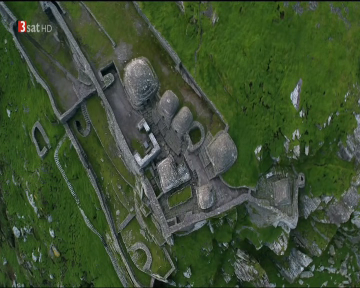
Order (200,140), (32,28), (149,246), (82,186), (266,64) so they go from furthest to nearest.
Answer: (82,186)
(149,246)
(32,28)
(200,140)
(266,64)

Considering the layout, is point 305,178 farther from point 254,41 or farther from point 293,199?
point 254,41

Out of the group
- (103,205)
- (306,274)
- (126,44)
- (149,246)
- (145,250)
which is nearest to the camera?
(126,44)

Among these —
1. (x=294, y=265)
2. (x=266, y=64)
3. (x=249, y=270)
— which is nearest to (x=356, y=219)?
(x=294, y=265)

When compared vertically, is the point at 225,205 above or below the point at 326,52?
below

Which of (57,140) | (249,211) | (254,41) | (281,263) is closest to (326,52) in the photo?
(254,41)

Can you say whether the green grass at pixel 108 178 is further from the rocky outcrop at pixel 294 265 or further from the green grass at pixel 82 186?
the rocky outcrop at pixel 294 265

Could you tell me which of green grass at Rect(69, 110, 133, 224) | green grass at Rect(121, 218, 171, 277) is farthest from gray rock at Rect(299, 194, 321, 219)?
green grass at Rect(69, 110, 133, 224)

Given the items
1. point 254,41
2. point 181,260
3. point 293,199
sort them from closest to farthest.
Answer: point 254,41, point 293,199, point 181,260

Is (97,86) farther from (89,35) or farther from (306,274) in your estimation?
(306,274)
